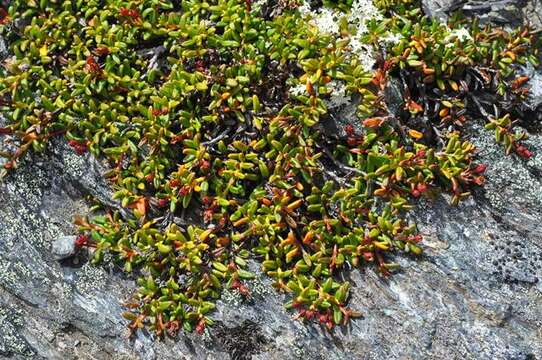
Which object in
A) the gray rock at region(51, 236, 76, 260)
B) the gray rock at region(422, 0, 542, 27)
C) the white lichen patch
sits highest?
the gray rock at region(422, 0, 542, 27)

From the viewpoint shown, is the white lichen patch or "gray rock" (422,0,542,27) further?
"gray rock" (422,0,542,27)

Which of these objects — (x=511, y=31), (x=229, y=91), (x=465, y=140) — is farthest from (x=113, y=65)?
(x=511, y=31)

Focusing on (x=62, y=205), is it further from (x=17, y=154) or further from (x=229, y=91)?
(x=229, y=91)

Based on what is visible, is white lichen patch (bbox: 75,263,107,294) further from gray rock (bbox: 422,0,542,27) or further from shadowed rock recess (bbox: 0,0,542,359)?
gray rock (bbox: 422,0,542,27)

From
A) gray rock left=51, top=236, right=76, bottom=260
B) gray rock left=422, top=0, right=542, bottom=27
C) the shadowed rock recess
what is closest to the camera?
the shadowed rock recess

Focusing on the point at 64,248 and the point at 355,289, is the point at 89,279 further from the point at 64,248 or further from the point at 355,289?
the point at 355,289

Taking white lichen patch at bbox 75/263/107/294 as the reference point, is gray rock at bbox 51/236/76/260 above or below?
above

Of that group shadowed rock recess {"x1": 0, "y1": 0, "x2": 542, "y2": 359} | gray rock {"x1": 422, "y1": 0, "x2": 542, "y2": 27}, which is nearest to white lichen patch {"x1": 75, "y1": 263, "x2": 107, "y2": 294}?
shadowed rock recess {"x1": 0, "y1": 0, "x2": 542, "y2": 359}
